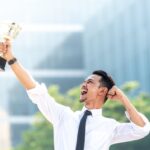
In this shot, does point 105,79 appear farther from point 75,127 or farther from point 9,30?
point 9,30

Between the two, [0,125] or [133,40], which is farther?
[0,125]

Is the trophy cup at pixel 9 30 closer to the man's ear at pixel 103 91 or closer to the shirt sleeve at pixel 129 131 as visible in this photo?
the man's ear at pixel 103 91

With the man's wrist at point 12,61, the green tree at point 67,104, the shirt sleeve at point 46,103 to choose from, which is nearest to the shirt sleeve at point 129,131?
the shirt sleeve at point 46,103

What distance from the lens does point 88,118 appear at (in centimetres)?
388

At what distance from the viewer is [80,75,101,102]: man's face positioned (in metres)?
3.87

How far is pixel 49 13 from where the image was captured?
157ft

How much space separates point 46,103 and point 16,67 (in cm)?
25

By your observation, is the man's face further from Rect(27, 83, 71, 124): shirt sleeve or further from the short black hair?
Rect(27, 83, 71, 124): shirt sleeve

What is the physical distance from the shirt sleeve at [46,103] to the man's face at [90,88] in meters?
0.12

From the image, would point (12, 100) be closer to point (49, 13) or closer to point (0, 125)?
point (0, 125)

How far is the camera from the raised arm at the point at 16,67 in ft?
11.6

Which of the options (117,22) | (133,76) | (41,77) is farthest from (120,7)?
(41,77)

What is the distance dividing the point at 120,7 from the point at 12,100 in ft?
35.9

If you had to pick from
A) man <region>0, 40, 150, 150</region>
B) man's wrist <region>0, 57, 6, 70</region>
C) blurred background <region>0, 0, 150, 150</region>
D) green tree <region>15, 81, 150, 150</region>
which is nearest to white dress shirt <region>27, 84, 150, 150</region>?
man <region>0, 40, 150, 150</region>
